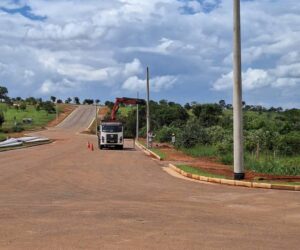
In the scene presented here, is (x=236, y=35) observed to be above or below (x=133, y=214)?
above

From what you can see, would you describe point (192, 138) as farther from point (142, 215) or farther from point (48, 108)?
point (48, 108)

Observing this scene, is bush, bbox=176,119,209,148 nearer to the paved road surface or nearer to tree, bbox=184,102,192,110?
the paved road surface

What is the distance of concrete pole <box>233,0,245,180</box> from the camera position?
19.2 metres

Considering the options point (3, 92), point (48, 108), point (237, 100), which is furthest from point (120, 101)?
point (3, 92)

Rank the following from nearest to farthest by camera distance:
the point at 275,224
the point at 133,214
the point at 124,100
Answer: the point at 275,224, the point at 133,214, the point at 124,100

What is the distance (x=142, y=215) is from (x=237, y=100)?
9.00 m

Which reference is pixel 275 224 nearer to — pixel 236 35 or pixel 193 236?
pixel 193 236

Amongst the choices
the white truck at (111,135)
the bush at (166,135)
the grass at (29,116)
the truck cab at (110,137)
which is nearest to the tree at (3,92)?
the grass at (29,116)

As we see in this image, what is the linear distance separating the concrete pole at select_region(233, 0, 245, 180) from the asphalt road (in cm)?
162

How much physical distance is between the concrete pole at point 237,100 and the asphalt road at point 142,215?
1.62 m

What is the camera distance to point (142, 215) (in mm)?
11320

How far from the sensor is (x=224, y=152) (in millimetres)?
34812

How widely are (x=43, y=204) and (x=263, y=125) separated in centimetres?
5486

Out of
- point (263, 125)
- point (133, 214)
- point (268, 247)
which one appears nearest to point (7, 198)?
point (133, 214)
